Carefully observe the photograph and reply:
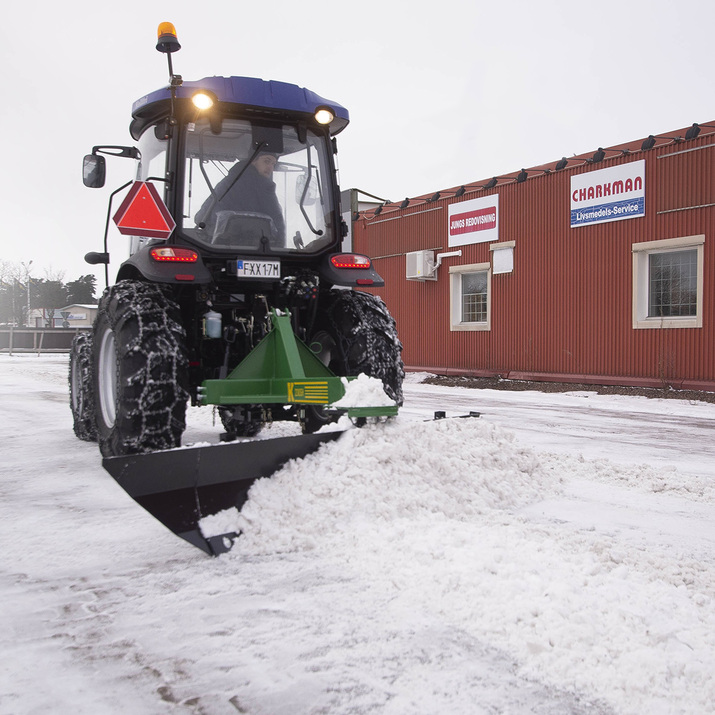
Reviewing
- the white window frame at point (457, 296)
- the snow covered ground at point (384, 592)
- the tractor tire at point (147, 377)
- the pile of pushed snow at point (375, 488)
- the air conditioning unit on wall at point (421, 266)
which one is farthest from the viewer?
the air conditioning unit on wall at point (421, 266)

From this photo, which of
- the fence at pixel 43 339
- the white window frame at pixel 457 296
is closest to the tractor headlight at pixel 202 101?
the white window frame at pixel 457 296

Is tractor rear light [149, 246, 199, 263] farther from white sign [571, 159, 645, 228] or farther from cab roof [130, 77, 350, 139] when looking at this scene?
white sign [571, 159, 645, 228]

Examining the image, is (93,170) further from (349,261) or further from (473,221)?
(473,221)

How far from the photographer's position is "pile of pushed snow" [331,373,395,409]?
138 inches

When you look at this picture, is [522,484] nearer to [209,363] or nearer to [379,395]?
[379,395]

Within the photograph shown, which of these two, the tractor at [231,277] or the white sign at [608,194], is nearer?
the tractor at [231,277]

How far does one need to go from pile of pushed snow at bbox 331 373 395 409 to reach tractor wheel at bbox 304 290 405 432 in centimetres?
51

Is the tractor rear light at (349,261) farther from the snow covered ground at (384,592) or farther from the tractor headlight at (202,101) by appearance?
the snow covered ground at (384,592)

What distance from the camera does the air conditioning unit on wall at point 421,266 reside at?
1620cm

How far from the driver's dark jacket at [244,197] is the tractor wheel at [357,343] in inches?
27.2

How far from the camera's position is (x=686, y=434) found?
21.6 feet

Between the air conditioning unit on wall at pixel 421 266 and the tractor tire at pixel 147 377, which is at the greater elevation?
the air conditioning unit on wall at pixel 421 266

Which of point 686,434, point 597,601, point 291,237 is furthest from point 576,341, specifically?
point 597,601

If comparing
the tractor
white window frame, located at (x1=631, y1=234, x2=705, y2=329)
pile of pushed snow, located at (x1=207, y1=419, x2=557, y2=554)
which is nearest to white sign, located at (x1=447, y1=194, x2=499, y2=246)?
white window frame, located at (x1=631, y1=234, x2=705, y2=329)
